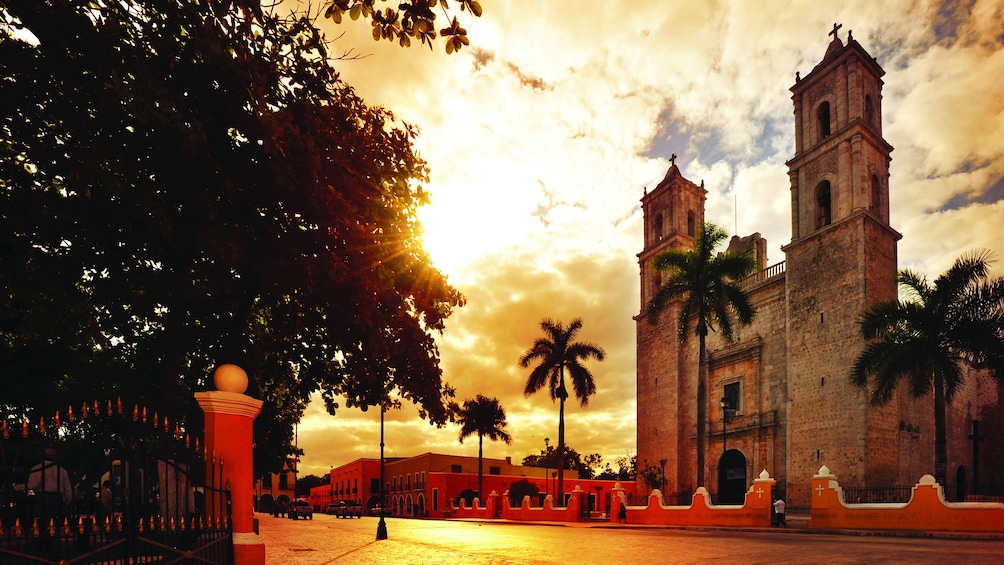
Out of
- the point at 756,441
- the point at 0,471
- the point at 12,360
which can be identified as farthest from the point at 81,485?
the point at 756,441

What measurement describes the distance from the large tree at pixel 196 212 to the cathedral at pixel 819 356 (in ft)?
72.8

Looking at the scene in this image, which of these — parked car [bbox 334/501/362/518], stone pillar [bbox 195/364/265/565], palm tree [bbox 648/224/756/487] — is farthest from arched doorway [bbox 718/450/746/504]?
stone pillar [bbox 195/364/265/565]

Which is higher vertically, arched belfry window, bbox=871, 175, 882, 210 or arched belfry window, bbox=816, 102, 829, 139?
arched belfry window, bbox=816, 102, 829, 139

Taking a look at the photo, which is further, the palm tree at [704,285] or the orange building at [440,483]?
the orange building at [440,483]

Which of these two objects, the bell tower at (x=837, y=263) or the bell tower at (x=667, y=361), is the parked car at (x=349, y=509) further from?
the bell tower at (x=837, y=263)

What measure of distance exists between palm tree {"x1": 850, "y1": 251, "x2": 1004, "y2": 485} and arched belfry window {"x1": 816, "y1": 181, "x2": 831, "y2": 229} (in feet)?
25.6

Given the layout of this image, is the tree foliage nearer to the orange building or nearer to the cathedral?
the cathedral

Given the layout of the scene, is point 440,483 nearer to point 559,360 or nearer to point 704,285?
point 559,360

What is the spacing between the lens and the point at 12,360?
934cm

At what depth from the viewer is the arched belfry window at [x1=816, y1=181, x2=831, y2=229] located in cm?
3002

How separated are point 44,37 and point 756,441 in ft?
107

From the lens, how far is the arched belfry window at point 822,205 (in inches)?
1182

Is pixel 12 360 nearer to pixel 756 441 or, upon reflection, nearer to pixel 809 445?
pixel 809 445

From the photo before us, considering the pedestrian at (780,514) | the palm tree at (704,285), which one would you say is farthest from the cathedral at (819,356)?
the pedestrian at (780,514)
